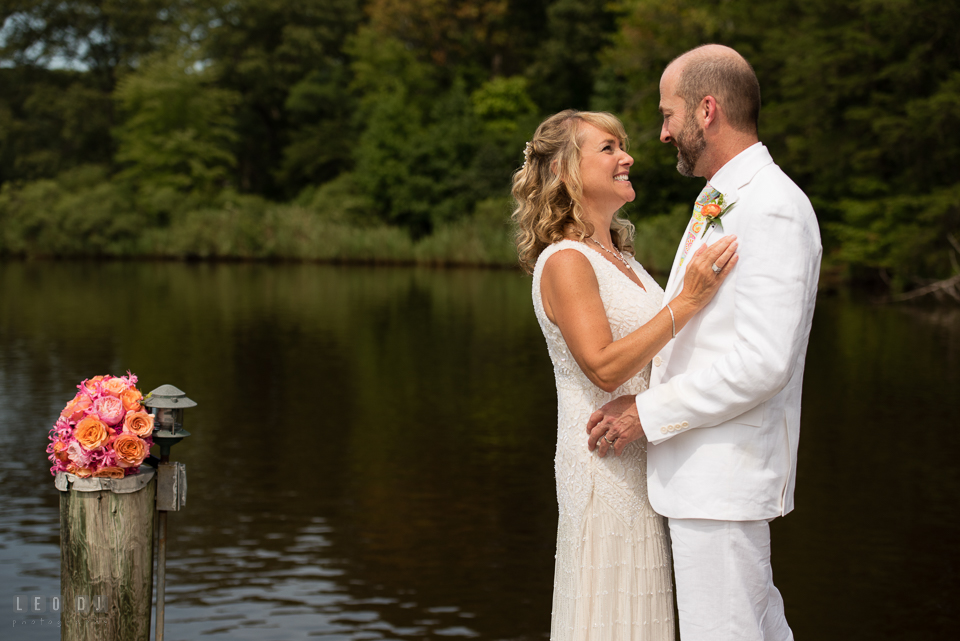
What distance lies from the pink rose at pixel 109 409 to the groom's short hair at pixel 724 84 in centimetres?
202

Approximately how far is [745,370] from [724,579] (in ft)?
1.71

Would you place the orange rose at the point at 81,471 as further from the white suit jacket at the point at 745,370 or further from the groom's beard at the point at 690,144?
the groom's beard at the point at 690,144

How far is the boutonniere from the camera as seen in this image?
7.75ft

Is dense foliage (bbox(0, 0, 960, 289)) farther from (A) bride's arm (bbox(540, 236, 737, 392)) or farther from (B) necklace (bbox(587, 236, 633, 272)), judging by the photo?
(A) bride's arm (bbox(540, 236, 737, 392))

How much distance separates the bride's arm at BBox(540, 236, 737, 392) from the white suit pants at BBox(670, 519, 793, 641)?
43 cm

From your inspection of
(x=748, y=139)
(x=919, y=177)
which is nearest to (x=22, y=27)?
(x=919, y=177)

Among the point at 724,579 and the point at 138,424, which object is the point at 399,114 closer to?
the point at 138,424

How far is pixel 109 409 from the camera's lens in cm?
320

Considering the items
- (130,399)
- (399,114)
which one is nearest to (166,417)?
(130,399)

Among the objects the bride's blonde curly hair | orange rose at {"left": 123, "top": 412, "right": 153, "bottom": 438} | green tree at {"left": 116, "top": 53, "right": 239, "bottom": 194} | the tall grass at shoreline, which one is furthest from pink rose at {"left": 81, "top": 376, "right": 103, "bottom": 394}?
green tree at {"left": 116, "top": 53, "right": 239, "bottom": 194}

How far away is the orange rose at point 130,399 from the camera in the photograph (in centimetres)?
326

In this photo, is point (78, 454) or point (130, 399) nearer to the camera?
point (78, 454)

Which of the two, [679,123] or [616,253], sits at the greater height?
[679,123]

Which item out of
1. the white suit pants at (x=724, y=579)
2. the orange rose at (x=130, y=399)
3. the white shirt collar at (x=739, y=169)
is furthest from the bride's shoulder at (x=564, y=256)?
the orange rose at (x=130, y=399)
